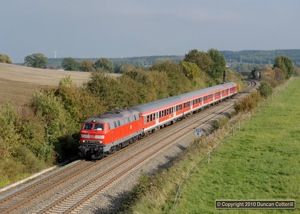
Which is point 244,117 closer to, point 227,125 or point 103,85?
point 227,125

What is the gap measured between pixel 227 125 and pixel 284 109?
18.2m

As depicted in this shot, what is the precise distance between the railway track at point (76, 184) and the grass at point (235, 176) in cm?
358

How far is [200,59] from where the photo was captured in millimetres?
100125

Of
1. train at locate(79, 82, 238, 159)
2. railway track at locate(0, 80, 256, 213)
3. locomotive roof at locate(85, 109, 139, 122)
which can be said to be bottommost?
railway track at locate(0, 80, 256, 213)

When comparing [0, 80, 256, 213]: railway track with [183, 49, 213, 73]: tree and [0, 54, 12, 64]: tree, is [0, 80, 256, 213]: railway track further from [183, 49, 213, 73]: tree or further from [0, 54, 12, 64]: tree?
[0, 54, 12, 64]: tree

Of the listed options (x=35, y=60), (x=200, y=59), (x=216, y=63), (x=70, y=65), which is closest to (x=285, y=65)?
(x=216, y=63)

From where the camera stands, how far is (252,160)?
81.4 ft

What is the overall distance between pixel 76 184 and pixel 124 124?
29.9 feet

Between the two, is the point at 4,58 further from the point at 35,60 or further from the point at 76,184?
the point at 76,184

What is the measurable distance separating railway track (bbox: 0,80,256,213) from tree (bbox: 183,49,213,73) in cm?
7032

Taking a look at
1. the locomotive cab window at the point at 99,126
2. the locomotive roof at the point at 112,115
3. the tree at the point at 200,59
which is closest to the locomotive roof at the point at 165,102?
the locomotive roof at the point at 112,115

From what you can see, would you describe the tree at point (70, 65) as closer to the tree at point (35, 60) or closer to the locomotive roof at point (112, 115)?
the tree at point (35, 60)

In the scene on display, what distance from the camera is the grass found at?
1686 centimetres

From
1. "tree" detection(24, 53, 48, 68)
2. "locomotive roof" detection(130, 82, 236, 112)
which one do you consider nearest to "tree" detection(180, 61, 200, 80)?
"locomotive roof" detection(130, 82, 236, 112)
